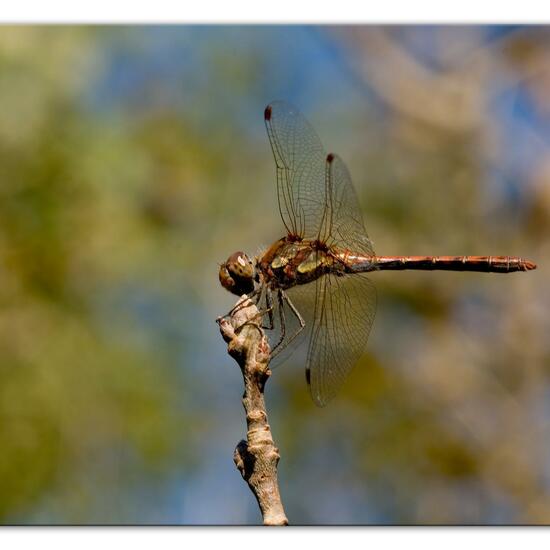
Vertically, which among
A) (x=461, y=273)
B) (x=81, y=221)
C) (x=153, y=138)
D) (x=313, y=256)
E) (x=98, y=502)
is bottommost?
(x=98, y=502)

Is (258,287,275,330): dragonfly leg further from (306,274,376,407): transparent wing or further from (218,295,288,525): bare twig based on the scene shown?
(218,295,288,525): bare twig

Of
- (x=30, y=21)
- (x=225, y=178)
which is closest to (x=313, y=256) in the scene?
(x=225, y=178)

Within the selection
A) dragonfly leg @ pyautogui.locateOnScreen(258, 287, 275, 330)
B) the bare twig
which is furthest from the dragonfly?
the bare twig

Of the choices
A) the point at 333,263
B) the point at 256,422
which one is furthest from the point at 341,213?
the point at 256,422

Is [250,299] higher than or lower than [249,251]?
lower

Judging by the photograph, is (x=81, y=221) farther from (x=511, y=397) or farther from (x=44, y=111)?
(x=511, y=397)
